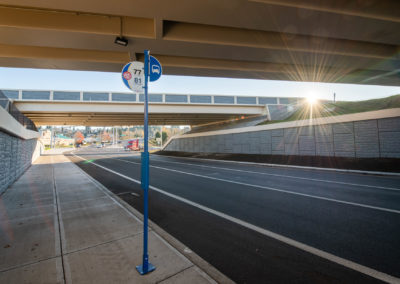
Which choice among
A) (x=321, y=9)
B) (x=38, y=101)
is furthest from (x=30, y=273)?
(x=38, y=101)

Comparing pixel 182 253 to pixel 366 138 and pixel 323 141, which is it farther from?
pixel 323 141

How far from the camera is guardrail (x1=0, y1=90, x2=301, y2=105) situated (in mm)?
21212

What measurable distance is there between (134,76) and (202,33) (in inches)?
188

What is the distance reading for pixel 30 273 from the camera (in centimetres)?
296

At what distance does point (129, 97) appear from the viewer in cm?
2402

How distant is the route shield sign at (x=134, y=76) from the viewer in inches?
142

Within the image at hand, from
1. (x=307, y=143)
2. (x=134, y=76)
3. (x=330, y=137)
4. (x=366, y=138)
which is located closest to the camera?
(x=134, y=76)

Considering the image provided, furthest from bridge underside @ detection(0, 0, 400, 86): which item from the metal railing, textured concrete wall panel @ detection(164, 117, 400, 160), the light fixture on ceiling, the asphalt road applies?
the asphalt road

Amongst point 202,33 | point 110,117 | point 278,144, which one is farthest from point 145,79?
point 110,117


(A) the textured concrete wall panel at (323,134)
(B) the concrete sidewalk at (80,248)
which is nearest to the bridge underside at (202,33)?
(B) the concrete sidewalk at (80,248)

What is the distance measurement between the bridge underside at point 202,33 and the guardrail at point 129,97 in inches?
607

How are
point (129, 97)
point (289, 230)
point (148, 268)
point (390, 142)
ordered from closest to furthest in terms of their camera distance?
point (148, 268) → point (289, 230) → point (390, 142) → point (129, 97)

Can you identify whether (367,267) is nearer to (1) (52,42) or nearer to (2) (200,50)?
(2) (200,50)

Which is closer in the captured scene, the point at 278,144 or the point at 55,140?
the point at 278,144
